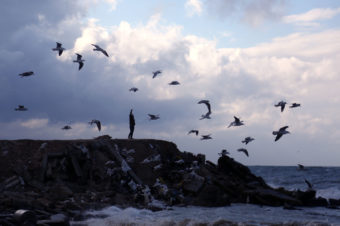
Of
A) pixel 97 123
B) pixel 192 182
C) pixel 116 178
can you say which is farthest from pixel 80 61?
pixel 192 182

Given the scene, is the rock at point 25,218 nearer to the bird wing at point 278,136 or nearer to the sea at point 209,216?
the sea at point 209,216

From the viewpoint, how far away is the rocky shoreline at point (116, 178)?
61.6 feet

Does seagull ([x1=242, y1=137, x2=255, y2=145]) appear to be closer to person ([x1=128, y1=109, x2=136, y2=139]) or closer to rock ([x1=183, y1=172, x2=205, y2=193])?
rock ([x1=183, y1=172, x2=205, y2=193])

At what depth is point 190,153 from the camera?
2534 centimetres

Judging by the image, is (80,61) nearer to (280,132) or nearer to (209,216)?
(209,216)

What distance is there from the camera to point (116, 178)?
2106 cm

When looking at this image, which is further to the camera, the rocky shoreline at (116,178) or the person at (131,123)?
the person at (131,123)

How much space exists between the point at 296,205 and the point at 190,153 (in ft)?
21.0

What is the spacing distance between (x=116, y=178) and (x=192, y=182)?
366 centimetres

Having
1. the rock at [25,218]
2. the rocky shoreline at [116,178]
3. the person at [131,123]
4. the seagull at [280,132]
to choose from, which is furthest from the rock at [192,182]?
the rock at [25,218]

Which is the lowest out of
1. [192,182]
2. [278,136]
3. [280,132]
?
[192,182]

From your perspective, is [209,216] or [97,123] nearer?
[209,216]

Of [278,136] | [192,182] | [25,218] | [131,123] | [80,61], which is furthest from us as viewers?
Answer: [131,123]

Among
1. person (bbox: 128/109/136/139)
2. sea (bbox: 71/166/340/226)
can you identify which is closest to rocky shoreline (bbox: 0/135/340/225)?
sea (bbox: 71/166/340/226)
